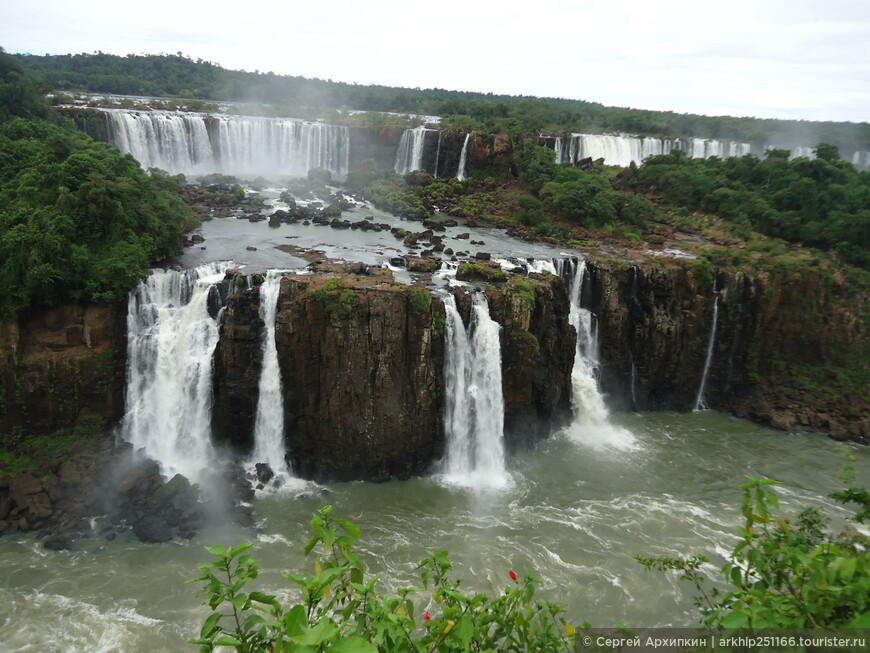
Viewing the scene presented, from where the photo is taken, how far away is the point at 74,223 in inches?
693

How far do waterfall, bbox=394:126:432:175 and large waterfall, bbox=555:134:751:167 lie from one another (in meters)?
10.8

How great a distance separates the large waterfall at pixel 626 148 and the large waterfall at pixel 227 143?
59.5 ft

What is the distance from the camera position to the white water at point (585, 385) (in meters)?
19.5

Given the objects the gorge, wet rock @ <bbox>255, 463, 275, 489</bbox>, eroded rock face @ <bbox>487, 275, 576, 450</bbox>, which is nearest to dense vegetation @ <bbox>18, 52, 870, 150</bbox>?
the gorge

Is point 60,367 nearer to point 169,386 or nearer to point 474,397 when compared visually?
point 169,386

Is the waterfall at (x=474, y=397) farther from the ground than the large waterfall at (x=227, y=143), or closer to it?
closer to it

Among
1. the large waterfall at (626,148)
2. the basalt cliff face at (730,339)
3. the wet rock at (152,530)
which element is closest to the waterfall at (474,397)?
the basalt cliff face at (730,339)

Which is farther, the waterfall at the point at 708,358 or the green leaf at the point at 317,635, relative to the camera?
the waterfall at the point at 708,358

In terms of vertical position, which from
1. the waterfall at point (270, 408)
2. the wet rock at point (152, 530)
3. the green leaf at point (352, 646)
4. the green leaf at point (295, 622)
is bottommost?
the wet rock at point (152, 530)

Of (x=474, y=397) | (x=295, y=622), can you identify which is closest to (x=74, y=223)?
(x=474, y=397)

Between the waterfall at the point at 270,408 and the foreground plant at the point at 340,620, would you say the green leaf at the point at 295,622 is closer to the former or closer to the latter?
the foreground plant at the point at 340,620

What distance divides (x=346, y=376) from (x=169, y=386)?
573 cm

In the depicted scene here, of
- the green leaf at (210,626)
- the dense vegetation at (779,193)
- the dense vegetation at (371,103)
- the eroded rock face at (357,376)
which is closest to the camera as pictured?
the green leaf at (210,626)

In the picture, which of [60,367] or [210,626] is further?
[60,367]
